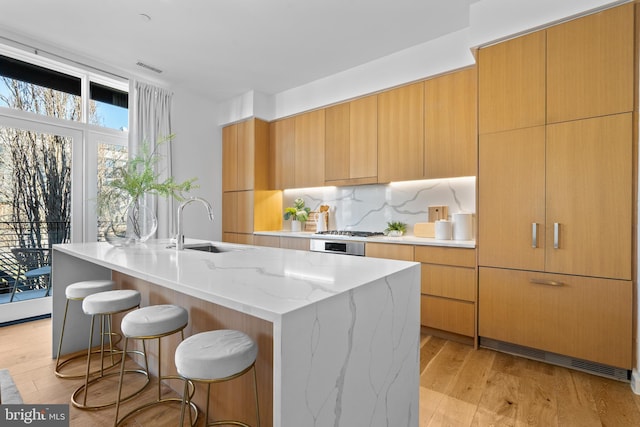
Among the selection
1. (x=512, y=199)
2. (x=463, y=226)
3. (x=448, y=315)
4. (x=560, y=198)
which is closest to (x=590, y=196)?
(x=560, y=198)

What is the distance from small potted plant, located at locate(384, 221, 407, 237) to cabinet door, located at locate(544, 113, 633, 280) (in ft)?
4.66

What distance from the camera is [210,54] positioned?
11.1 feet

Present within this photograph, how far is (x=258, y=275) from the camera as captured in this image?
1226 mm

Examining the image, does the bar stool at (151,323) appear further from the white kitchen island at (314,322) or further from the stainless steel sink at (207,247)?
the stainless steel sink at (207,247)

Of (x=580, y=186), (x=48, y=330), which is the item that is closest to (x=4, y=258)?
(x=48, y=330)

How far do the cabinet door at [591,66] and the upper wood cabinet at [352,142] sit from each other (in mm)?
1644

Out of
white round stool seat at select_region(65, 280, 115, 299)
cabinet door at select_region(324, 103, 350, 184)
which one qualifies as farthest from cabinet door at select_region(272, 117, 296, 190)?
white round stool seat at select_region(65, 280, 115, 299)

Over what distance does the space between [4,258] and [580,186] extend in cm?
495

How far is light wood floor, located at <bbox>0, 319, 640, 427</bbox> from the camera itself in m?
1.68

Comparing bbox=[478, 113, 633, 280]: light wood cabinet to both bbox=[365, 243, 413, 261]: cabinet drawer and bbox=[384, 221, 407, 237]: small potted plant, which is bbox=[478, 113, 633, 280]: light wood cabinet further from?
bbox=[384, 221, 407, 237]: small potted plant

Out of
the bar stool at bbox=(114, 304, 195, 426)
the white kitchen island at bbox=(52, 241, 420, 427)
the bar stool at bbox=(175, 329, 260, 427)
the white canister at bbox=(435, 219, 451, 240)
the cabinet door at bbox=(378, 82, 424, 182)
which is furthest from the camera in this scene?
the cabinet door at bbox=(378, 82, 424, 182)

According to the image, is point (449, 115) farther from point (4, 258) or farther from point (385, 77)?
point (4, 258)

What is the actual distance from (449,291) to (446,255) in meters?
0.31

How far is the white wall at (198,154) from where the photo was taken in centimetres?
430
